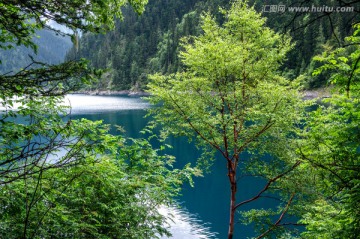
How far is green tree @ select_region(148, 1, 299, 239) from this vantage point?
→ 1181 centimetres

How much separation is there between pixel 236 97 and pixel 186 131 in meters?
2.73

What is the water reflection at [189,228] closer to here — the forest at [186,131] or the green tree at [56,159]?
the forest at [186,131]

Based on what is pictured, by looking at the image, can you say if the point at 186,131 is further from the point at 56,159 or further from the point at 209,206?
the point at 209,206

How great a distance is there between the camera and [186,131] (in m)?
13.5

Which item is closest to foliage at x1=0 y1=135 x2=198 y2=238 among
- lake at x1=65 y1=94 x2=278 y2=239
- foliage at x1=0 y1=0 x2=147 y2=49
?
foliage at x1=0 y1=0 x2=147 y2=49

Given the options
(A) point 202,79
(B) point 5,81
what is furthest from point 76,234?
(A) point 202,79

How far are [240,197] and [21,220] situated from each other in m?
24.7

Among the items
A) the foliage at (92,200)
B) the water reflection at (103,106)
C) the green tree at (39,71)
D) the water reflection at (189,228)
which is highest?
the green tree at (39,71)

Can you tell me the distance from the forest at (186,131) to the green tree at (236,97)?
0.06m

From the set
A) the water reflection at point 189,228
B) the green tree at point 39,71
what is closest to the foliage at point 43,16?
the green tree at point 39,71

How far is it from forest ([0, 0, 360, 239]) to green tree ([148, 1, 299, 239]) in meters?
0.06

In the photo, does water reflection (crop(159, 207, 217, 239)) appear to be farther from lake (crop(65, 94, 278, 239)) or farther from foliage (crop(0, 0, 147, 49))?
foliage (crop(0, 0, 147, 49))

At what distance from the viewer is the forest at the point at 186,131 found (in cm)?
445

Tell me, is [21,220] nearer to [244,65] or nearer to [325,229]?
[325,229]
